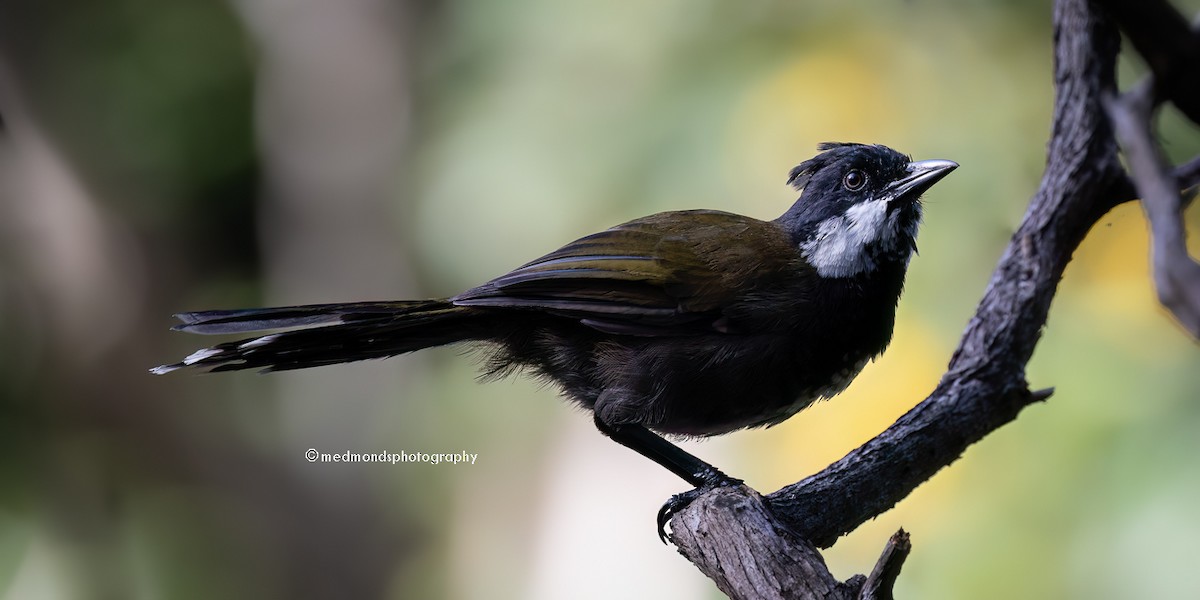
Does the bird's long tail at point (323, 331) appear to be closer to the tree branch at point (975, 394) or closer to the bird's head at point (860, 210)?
the tree branch at point (975, 394)

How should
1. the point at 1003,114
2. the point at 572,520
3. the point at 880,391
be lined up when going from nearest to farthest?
the point at 880,391 → the point at 1003,114 → the point at 572,520

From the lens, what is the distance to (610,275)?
288 cm

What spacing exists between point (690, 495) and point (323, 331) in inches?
46.0

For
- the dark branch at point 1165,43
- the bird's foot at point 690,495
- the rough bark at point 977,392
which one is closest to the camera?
the dark branch at point 1165,43

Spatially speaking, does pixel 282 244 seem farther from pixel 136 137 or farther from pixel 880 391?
pixel 880 391

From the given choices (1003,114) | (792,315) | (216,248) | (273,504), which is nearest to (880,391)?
(1003,114)

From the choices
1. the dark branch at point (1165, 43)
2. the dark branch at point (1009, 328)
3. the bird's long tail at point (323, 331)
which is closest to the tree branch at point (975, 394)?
the dark branch at point (1009, 328)

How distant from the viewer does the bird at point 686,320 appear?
Answer: 278 centimetres

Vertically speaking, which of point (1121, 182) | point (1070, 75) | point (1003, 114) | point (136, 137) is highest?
point (136, 137)

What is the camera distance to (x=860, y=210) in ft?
9.64

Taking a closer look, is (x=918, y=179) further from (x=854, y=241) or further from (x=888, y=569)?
(x=888, y=569)

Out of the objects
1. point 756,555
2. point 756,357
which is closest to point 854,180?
point 756,357

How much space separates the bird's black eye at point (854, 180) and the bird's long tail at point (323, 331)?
1213 mm

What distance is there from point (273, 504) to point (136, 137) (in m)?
2.76
